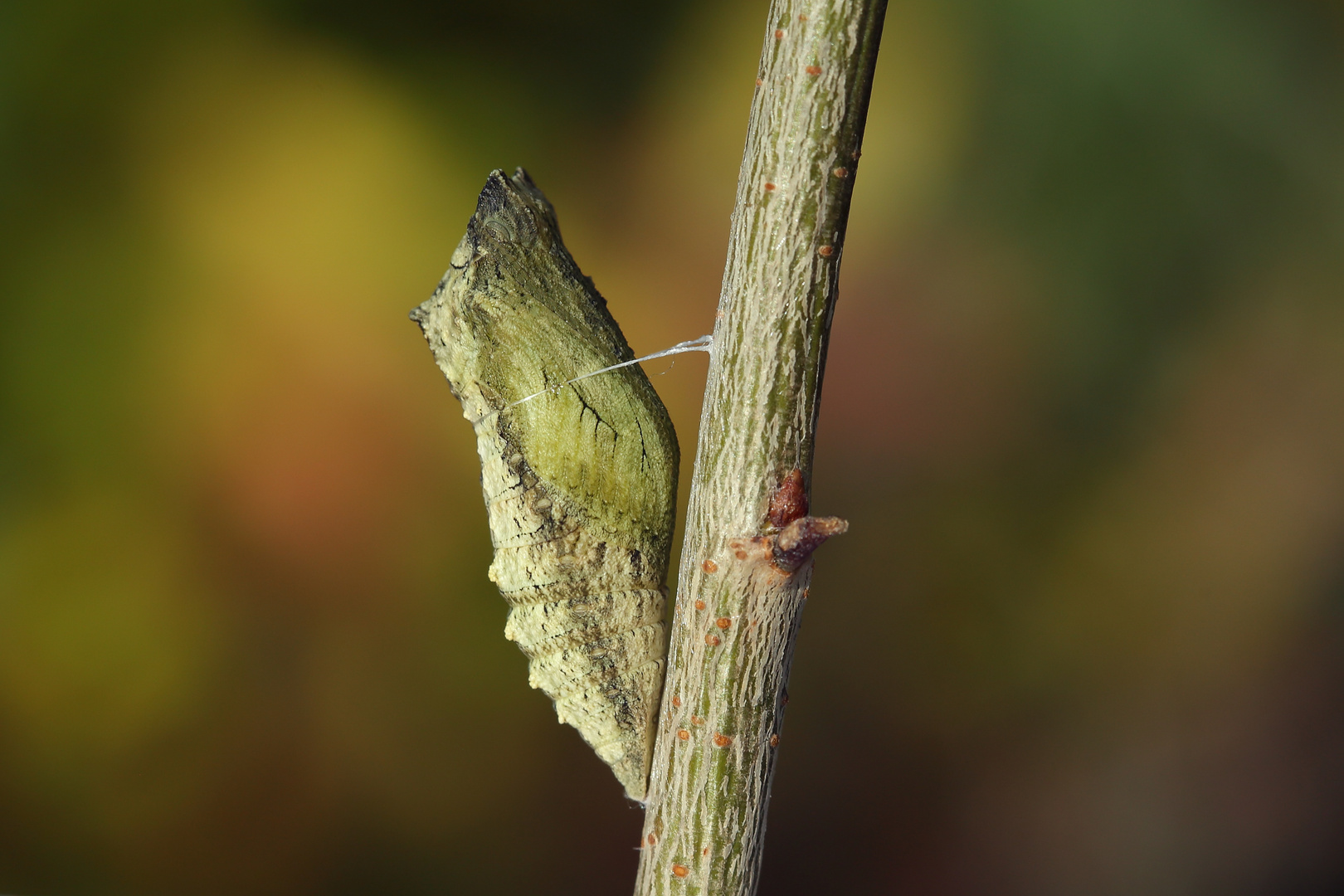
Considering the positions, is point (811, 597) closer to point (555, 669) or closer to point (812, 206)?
point (555, 669)

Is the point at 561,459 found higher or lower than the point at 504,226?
lower

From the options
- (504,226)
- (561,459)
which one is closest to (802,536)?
(561,459)

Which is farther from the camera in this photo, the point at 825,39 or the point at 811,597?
the point at 811,597

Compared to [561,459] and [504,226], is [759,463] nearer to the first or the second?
[561,459]

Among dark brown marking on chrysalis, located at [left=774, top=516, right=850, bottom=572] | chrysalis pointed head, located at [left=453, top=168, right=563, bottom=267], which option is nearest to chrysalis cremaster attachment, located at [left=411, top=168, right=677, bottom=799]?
chrysalis pointed head, located at [left=453, top=168, right=563, bottom=267]

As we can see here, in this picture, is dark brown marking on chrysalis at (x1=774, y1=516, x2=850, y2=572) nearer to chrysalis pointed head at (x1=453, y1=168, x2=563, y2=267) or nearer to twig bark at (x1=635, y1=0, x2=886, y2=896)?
twig bark at (x1=635, y1=0, x2=886, y2=896)

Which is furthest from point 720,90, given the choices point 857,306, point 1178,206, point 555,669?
point 555,669
